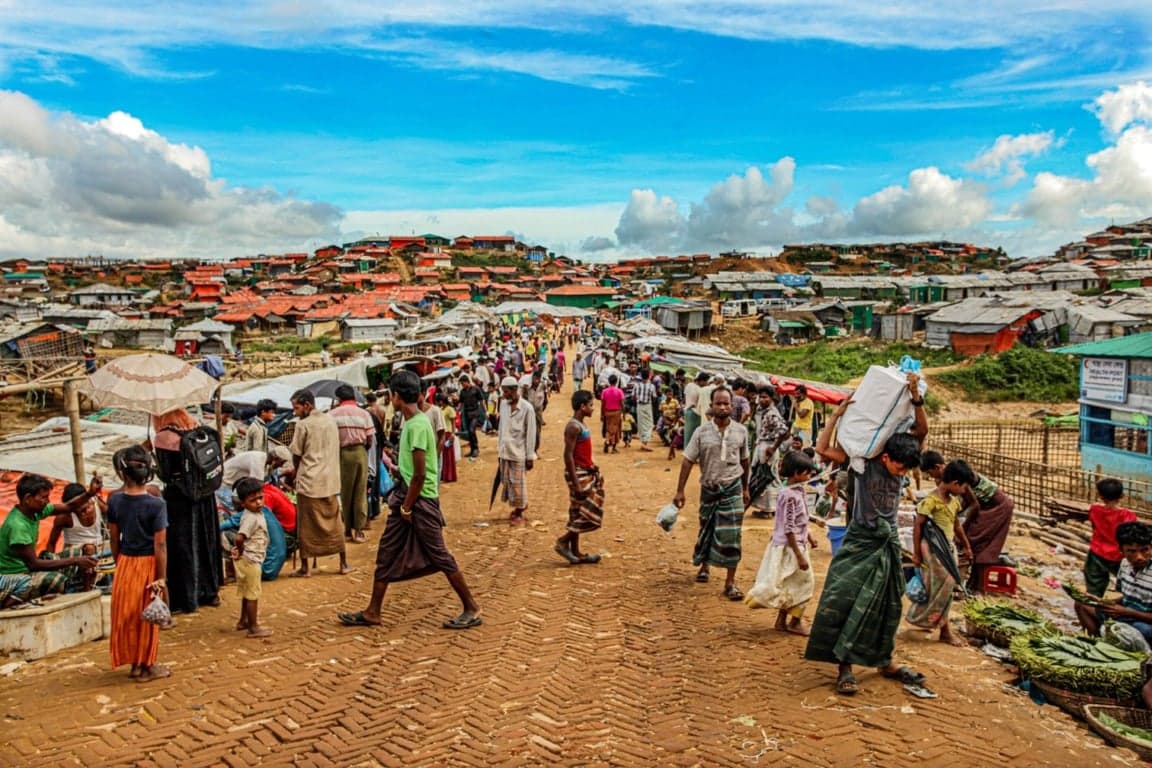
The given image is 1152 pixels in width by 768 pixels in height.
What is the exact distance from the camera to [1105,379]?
14.9 metres

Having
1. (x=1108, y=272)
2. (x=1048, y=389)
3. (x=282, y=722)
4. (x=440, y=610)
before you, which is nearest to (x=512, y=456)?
(x=440, y=610)

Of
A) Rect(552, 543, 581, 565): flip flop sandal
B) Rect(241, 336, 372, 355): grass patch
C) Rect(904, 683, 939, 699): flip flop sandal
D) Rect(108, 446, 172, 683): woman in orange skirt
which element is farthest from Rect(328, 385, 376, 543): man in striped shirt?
Rect(241, 336, 372, 355): grass patch

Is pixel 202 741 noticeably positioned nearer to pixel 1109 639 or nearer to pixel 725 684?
pixel 725 684

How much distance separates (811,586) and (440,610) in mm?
2819

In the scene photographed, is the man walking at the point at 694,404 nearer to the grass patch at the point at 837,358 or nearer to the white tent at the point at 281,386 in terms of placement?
the white tent at the point at 281,386

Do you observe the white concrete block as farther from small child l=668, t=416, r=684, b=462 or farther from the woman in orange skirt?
small child l=668, t=416, r=684, b=462

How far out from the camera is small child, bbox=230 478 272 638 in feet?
17.6

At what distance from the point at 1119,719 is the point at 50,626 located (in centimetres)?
651

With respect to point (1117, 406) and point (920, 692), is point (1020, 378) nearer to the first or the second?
point (1117, 406)

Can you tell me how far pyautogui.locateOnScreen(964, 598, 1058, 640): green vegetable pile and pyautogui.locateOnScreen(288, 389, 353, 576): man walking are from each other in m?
5.30

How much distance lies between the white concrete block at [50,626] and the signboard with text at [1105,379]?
16557mm

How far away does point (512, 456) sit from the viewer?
28.9 ft

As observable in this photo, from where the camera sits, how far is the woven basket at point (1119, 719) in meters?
3.94

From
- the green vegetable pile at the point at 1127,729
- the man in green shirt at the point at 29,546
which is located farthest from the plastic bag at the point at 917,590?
the man in green shirt at the point at 29,546
